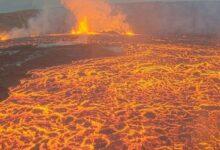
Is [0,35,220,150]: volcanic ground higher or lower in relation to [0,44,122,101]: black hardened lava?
lower

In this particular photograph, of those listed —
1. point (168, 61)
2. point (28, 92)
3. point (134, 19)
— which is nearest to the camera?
point (28, 92)

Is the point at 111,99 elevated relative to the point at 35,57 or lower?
lower

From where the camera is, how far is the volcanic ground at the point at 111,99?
57.7 ft

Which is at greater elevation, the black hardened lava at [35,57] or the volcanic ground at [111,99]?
the black hardened lava at [35,57]

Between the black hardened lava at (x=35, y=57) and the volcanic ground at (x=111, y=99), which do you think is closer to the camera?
the volcanic ground at (x=111, y=99)

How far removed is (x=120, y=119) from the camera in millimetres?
19891

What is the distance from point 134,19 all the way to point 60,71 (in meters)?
75.4

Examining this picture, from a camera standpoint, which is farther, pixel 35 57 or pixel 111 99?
pixel 35 57

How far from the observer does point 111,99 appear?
2342cm

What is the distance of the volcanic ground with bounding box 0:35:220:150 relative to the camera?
17.6m

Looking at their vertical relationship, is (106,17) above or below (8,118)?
above

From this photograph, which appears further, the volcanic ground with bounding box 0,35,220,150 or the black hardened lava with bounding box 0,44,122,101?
the black hardened lava with bounding box 0,44,122,101

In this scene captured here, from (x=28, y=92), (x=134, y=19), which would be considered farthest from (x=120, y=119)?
(x=134, y=19)

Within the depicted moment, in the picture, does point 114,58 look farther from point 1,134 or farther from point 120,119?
point 1,134
